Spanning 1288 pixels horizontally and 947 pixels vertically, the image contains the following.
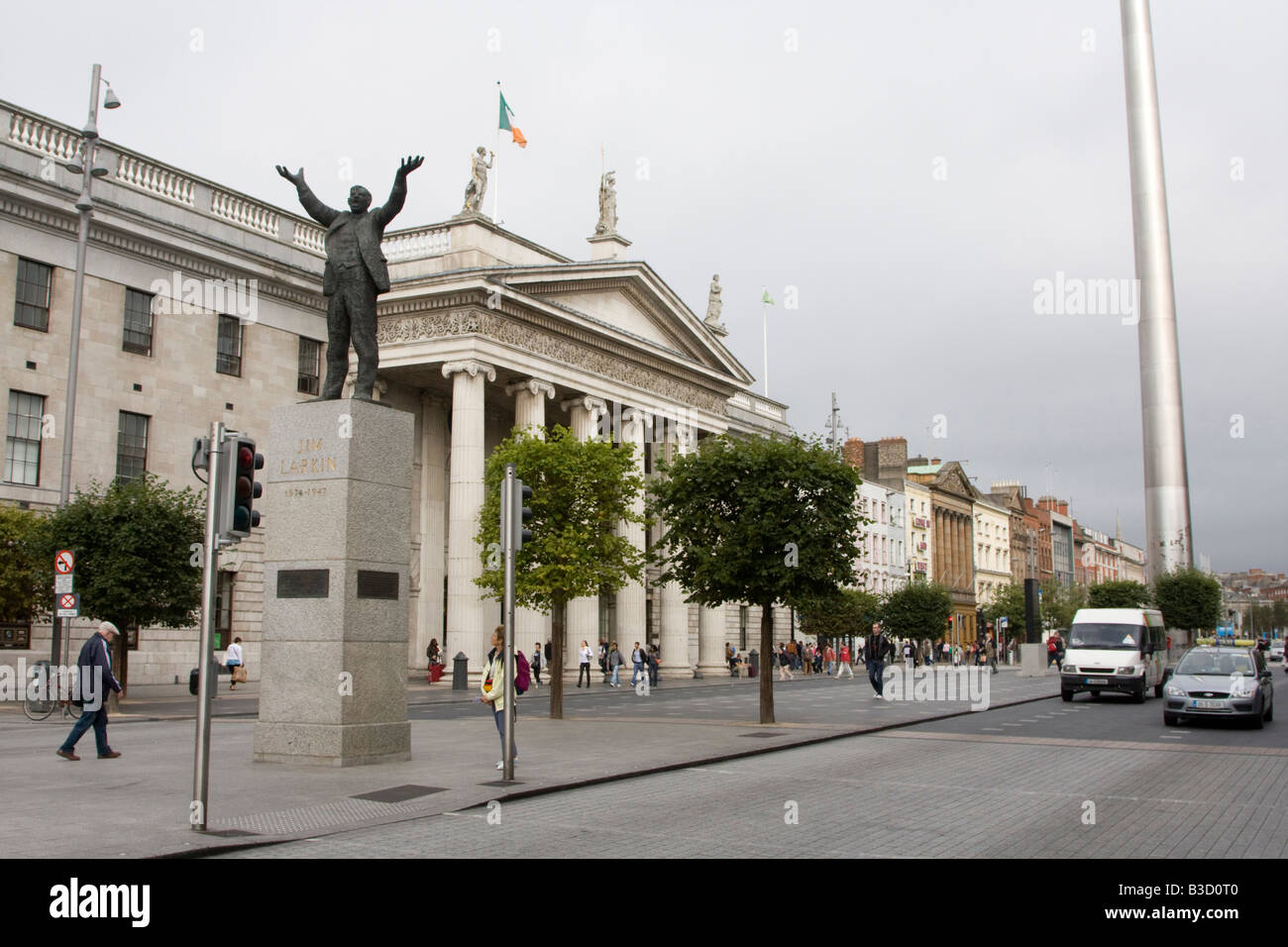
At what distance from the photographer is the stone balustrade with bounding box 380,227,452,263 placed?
44.2 meters

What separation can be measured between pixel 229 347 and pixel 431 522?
444 inches

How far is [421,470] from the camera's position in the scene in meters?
46.8

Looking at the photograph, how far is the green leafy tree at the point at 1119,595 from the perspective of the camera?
58156 mm

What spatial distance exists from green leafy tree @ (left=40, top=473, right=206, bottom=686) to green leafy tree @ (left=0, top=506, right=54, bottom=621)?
0.21m

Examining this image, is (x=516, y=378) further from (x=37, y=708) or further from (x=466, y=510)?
(x=37, y=708)

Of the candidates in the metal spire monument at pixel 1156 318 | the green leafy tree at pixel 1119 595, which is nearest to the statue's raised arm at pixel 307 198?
the green leafy tree at pixel 1119 595

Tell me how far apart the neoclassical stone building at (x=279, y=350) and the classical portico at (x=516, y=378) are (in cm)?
9

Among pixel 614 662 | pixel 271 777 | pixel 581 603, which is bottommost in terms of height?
pixel 271 777

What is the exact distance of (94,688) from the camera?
15195 millimetres

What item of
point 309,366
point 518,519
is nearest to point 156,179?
point 309,366

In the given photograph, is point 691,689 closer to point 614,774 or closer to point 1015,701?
point 1015,701

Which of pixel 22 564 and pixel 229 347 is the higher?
pixel 229 347

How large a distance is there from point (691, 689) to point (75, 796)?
32435 millimetres

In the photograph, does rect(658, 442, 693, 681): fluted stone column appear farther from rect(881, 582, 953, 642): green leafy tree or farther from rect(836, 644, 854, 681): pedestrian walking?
rect(881, 582, 953, 642): green leafy tree
